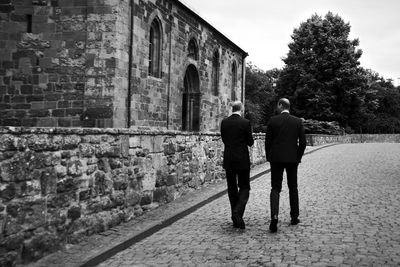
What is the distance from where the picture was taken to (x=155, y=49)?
17328 mm

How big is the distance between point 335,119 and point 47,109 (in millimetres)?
36064

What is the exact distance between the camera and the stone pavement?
503 centimetres

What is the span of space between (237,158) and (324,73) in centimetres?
4087

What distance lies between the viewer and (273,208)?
6500 millimetres

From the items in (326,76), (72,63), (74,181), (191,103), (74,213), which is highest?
(326,76)

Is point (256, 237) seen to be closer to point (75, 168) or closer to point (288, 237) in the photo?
point (288, 237)

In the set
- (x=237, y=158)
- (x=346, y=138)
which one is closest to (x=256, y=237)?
(x=237, y=158)

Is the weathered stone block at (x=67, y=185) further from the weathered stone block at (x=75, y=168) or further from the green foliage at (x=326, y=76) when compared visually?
the green foliage at (x=326, y=76)

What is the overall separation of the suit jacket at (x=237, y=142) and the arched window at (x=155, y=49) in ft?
34.7

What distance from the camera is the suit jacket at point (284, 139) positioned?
6.73 meters

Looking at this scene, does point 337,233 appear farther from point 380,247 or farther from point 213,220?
point 213,220

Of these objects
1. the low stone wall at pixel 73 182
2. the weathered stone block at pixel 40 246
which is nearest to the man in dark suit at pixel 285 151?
the low stone wall at pixel 73 182

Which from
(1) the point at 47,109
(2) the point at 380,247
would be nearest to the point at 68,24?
(1) the point at 47,109

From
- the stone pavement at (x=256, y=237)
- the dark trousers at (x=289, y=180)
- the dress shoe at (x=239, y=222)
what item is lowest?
the stone pavement at (x=256, y=237)
